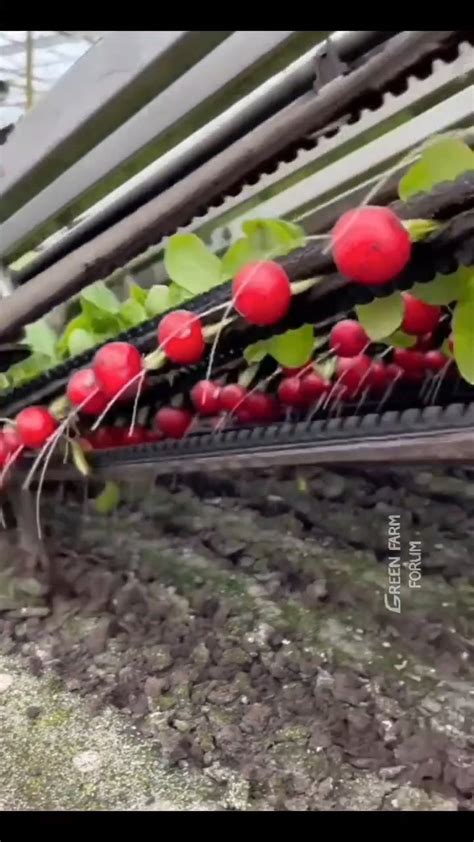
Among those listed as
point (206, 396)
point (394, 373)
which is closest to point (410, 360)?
point (394, 373)

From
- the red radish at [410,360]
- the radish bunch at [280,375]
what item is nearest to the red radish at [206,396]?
the radish bunch at [280,375]

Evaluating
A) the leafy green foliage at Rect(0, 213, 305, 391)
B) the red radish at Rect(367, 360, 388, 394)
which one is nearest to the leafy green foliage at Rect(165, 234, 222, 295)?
the leafy green foliage at Rect(0, 213, 305, 391)

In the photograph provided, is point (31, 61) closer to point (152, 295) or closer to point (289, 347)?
point (152, 295)

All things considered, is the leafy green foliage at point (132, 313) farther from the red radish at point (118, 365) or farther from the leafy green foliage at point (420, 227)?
the leafy green foliage at point (420, 227)

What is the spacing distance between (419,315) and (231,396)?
0.43ft

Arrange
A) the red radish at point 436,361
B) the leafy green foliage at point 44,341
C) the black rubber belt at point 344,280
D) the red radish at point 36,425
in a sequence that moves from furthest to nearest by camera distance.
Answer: the leafy green foliage at point 44,341 < the red radish at point 36,425 < the red radish at point 436,361 < the black rubber belt at point 344,280

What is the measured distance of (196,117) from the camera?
417mm

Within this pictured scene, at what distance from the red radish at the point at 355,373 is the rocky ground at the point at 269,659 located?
0.04 m

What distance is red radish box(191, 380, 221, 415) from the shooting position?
419 millimetres

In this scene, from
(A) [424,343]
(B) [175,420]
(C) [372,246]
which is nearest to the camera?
(C) [372,246]

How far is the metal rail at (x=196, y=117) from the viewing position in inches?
13.7

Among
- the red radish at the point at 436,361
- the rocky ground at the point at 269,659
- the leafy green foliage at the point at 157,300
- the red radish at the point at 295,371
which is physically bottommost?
the rocky ground at the point at 269,659

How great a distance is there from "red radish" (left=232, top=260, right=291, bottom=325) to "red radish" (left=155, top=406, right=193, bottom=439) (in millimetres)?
154

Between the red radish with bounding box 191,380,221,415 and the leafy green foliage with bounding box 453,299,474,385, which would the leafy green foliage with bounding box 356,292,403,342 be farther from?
the red radish with bounding box 191,380,221,415
